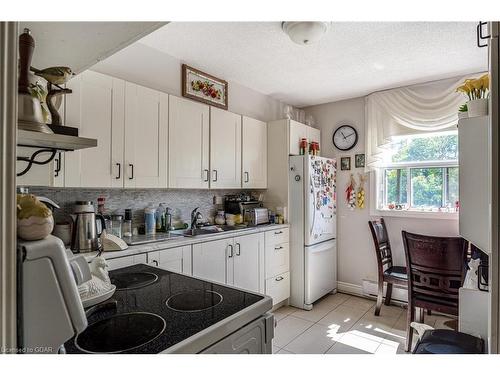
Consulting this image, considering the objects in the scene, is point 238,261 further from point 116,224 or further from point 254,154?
point 254,154

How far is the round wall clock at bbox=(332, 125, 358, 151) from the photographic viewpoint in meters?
3.68

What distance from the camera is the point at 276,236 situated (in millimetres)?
3174

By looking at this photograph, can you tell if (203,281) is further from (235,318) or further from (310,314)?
(310,314)

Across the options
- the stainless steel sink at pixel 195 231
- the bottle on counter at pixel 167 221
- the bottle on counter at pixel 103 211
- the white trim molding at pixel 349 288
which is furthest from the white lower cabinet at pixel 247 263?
the white trim molding at pixel 349 288

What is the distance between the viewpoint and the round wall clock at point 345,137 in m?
3.68

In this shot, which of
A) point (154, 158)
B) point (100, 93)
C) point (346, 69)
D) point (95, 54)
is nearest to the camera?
point (95, 54)

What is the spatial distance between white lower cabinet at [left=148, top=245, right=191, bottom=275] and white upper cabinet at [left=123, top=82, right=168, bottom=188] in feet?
1.83

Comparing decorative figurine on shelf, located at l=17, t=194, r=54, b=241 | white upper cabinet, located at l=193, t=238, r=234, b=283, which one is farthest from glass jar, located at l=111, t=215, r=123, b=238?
decorative figurine on shelf, located at l=17, t=194, r=54, b=241

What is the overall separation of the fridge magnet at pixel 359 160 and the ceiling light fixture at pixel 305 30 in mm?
1900

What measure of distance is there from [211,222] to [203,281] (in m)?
1.72

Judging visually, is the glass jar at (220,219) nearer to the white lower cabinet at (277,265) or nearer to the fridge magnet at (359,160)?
the white lower cabinet at (277,265)

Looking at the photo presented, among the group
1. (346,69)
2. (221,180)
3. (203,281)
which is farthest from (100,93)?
(346,69)

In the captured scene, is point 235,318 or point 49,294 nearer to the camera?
point 49,294

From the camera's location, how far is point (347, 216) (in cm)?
374
